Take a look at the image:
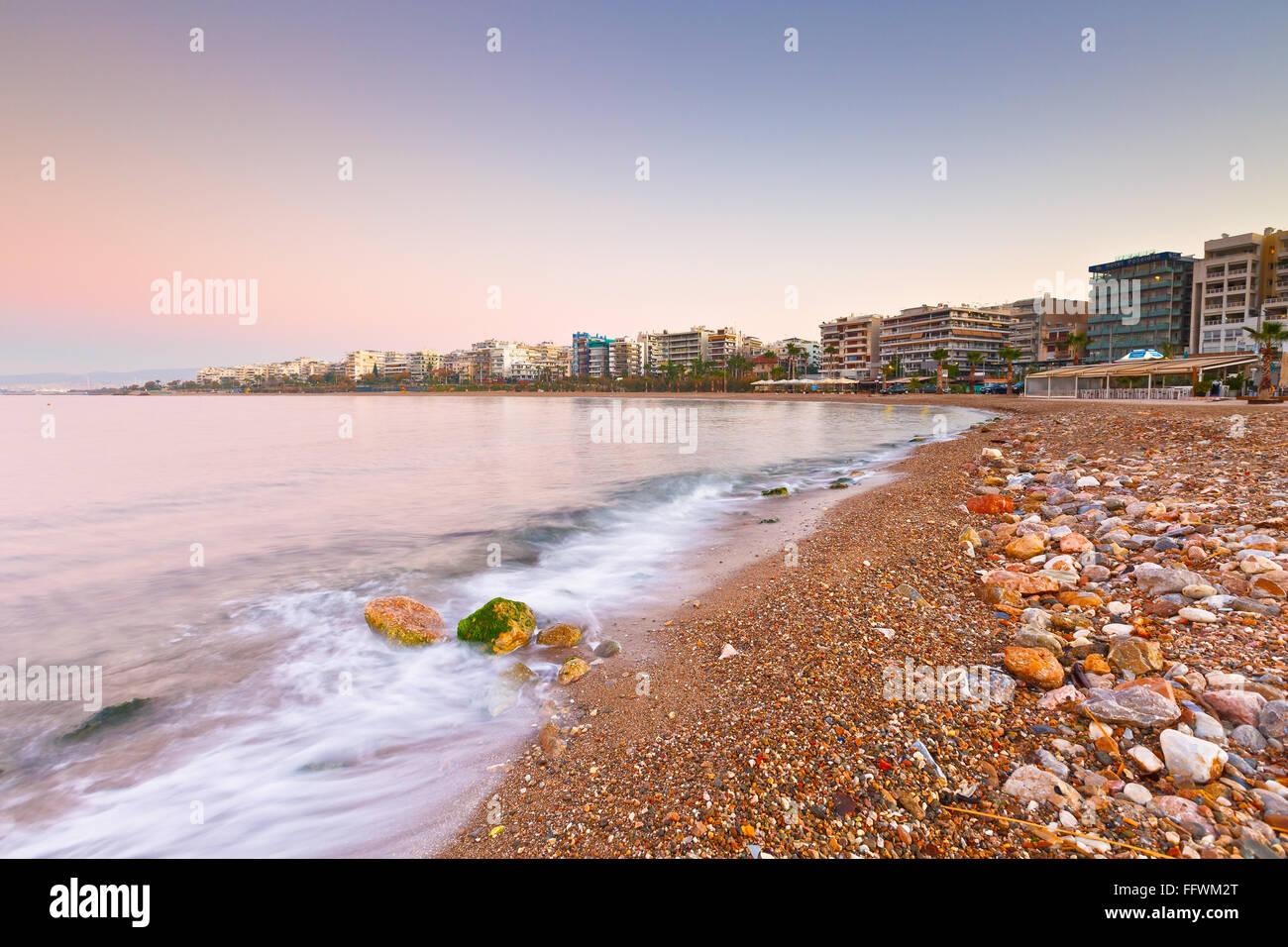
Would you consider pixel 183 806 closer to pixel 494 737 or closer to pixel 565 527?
pixel 494 737

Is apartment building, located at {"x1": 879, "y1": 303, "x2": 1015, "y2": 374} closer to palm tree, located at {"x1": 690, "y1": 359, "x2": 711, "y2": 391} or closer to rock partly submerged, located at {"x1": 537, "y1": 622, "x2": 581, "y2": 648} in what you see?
palm tree, located at {"x1": 690, "y1": 359, "x2": 711, "y2": 391}

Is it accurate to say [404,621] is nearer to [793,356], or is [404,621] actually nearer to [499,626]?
[499,626]

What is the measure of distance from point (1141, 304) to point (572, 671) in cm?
12943

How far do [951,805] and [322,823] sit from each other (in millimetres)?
4493

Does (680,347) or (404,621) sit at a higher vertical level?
(680,347)

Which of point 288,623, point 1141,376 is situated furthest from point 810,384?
point 288,623

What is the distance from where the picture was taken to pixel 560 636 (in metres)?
6.87

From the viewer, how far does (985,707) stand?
3945 mm

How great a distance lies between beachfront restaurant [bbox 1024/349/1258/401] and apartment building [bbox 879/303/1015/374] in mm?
47759

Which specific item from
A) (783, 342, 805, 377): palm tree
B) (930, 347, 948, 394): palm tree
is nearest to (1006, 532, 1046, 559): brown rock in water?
(930, 347, 948, 394): palm tree

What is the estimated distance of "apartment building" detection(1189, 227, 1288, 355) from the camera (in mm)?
79125

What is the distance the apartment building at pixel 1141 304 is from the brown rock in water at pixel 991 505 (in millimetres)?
112417
